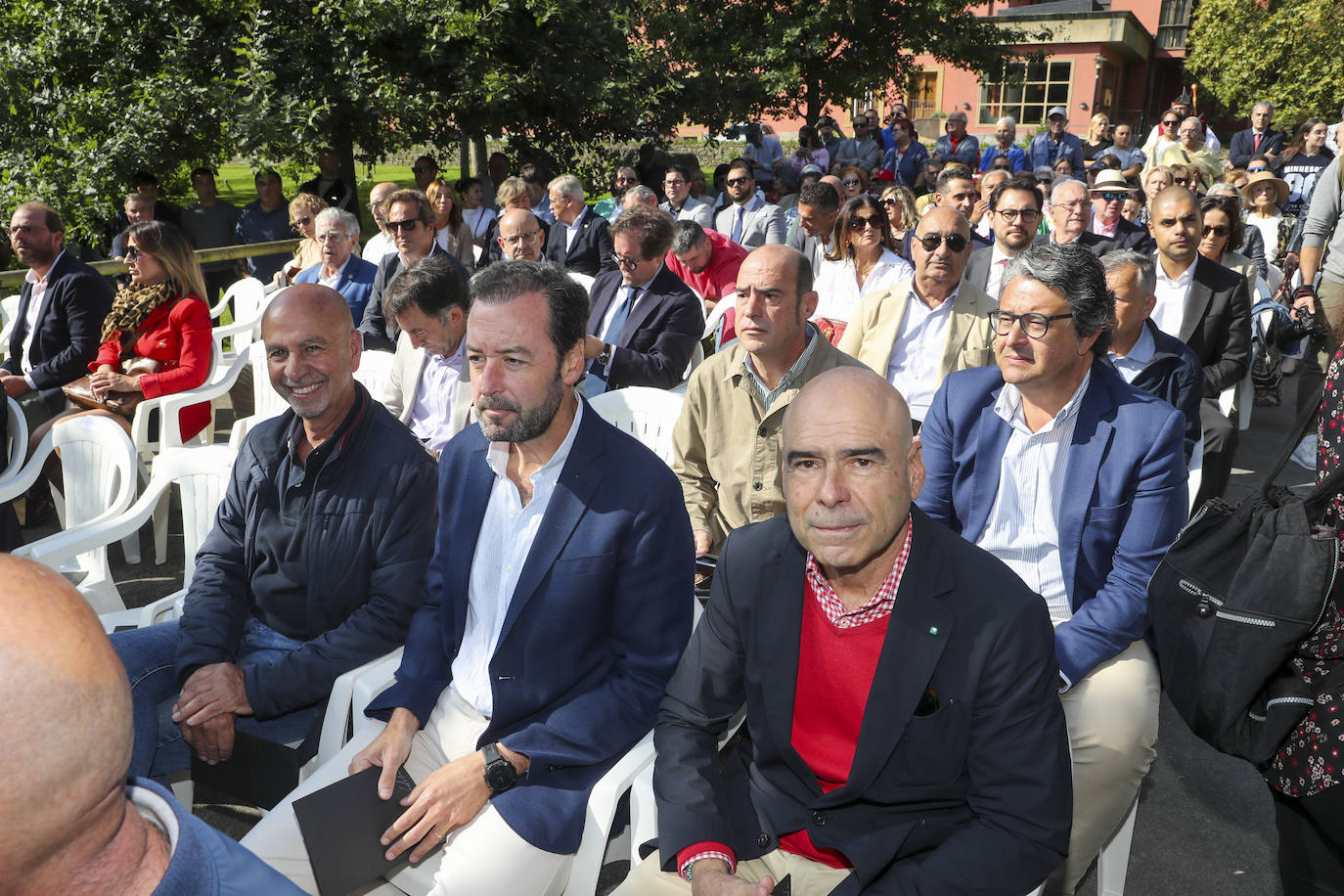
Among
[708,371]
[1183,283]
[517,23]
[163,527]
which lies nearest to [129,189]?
[517,23]

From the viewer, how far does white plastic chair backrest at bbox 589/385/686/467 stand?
13.2ft

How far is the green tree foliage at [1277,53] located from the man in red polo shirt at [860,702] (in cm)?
2681

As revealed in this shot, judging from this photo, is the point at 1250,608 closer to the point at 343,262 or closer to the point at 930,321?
the point at 930,321

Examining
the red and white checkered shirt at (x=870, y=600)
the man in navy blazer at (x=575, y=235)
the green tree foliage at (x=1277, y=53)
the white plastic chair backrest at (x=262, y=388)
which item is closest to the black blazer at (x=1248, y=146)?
the man in navy blazer at (x=575, y=235)

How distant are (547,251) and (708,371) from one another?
5162 millimetres

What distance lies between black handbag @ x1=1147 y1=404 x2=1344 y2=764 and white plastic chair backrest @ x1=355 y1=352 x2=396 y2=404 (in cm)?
369

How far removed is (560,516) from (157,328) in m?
3.88

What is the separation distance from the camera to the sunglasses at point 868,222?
5770mm

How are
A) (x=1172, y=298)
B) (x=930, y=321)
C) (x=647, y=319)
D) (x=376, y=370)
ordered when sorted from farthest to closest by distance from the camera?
(x=647, y=319), (x=1172, y=298), (x=376, y=370), (x=930, y=321)

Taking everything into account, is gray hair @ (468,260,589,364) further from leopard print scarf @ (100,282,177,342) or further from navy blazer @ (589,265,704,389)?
leopard print scarf @ (100,282,177,342)

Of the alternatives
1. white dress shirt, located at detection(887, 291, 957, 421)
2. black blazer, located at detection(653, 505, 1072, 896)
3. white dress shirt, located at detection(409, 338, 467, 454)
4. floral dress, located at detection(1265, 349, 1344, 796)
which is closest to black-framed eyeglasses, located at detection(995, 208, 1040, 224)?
white dress shirt, located at detection(887, 291, 957, 421)

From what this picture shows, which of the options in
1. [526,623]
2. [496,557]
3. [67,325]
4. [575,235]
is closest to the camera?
[526,623]

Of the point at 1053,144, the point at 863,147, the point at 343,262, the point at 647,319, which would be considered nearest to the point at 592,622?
the point at 647,319

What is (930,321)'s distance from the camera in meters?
4.52
